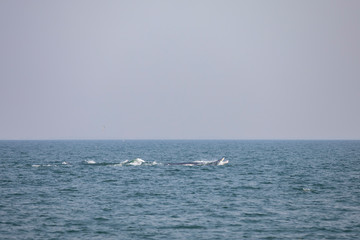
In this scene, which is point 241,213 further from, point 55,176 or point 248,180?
point 55,176

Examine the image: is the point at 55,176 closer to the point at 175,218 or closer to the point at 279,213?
the point at 175,218

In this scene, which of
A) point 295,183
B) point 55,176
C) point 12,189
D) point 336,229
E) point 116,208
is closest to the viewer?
point 336,229

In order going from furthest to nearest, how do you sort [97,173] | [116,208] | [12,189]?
1. [97,173]
2. [12,189]
3. [116,208]

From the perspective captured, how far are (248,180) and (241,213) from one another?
2244 centimetres

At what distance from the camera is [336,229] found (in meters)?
31.3

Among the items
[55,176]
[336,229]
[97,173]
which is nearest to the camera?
[336,229]

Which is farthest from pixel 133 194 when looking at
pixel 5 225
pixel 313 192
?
pixel 313 192

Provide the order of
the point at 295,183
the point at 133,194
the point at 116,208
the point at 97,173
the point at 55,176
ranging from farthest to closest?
the point at 97,173, the point at 55,176, the point at 295,183, the point at 133,194, the point at 116,208

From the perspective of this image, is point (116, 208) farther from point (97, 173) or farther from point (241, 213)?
point (97, 173)

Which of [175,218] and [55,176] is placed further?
[55,176]

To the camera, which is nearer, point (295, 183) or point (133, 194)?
point (133, 194)

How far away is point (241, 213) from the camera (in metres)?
36.5

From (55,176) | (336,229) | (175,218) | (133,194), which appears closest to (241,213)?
(175,218)

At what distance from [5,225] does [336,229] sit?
24414mm
